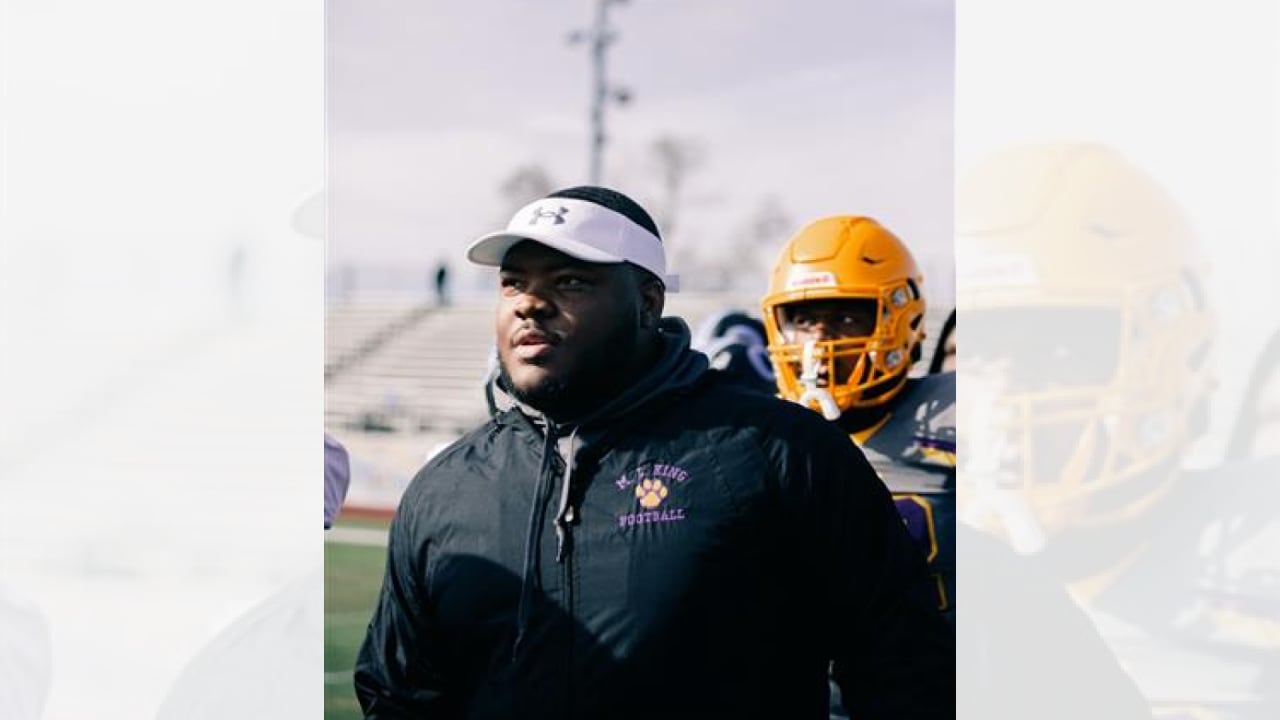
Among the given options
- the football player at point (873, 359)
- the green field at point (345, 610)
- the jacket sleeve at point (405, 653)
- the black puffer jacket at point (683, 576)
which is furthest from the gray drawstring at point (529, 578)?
the green field at point (345, 610)

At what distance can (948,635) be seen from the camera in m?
1.15

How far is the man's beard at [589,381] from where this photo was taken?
119 cm

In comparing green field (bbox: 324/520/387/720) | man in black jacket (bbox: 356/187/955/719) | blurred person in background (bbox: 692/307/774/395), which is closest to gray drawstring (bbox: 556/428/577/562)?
man in black jacket (bbox: 356/187/955/719)

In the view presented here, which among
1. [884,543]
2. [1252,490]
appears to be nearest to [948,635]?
[884,543]

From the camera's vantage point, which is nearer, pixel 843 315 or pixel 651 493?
pixel 651 493

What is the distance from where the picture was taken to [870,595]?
113 cm

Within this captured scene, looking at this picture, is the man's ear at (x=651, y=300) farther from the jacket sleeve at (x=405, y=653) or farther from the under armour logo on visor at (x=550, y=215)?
the jacket sleeve at (x=405, y=653)

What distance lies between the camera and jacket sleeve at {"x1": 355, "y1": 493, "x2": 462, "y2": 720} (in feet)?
4.08

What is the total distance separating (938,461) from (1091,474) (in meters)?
0.33

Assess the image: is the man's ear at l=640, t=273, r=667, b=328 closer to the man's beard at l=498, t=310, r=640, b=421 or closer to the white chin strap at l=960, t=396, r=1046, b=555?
the man's beard at l=498, t=310, r=640, b=421

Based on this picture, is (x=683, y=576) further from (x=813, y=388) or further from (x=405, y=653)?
(x=813, y=388)

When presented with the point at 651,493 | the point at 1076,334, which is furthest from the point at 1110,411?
the point at 651,493

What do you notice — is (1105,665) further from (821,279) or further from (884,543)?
(821,279)

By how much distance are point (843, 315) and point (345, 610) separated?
10.3 ft
